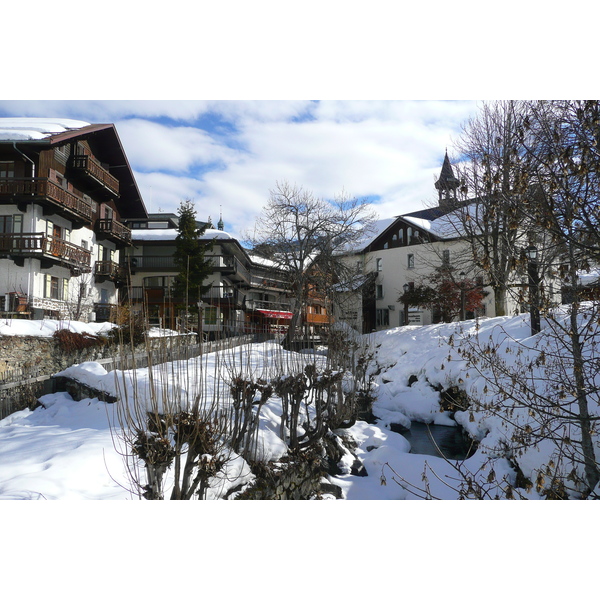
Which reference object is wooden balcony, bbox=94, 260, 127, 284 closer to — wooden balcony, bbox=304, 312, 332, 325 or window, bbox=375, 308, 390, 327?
wooden balcony, bbox=304, 312, 332, 325

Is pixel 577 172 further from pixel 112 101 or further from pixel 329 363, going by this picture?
pixel 329 363

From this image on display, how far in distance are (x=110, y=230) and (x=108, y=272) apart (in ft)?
5.72

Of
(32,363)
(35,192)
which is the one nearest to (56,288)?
(35,192)

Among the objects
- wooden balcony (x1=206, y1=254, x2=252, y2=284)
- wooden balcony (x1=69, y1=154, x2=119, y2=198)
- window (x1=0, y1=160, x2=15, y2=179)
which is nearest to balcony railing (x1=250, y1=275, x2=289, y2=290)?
wooden balcony (x1=206, y1=254, x2=252, y2=284)

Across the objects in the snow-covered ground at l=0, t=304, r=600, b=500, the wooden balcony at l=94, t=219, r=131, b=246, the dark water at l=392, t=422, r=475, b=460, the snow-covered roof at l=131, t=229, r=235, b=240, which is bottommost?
the dark water at l=392, t=422, r=475, b=460

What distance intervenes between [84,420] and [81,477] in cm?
267

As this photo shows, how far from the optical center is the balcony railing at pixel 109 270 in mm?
17486

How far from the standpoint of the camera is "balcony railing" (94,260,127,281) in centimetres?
1749

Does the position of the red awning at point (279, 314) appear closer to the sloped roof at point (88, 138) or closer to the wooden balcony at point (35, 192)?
the sloped roof at point (88, 138)

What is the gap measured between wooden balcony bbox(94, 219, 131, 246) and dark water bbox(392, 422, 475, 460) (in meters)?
14.1

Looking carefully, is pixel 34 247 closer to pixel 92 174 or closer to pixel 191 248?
pixel 92 174

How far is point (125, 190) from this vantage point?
62.5 ft

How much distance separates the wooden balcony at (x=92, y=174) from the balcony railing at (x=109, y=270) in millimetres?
2784

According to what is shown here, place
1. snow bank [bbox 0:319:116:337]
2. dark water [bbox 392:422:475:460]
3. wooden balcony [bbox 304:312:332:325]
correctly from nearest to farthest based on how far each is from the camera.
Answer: dark water [bbox 392:422:475:460] < wooden balcony [bbox 304:312:332:325] < snow bank [bbox 0:319:116:337]
